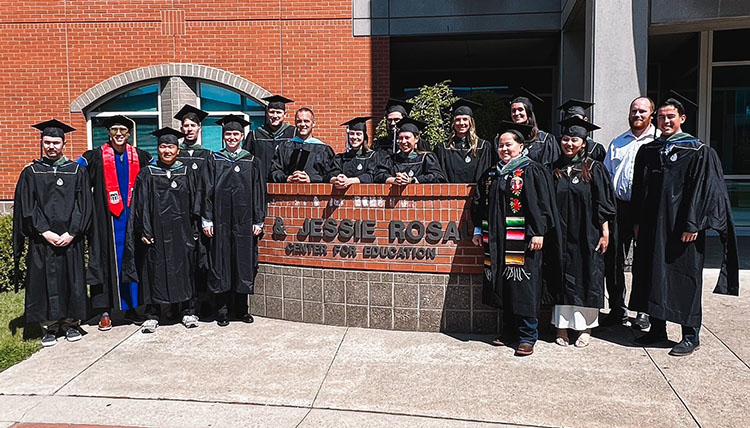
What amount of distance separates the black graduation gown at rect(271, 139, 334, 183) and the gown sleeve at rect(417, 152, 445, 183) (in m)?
1.07

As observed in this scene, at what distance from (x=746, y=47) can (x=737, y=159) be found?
1.92 meters

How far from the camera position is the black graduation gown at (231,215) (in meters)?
5.95

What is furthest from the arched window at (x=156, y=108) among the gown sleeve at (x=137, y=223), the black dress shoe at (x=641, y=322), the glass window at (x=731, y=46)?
the black dress shoe at (x=641, y=322)

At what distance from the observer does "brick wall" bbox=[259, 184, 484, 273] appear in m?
5.57

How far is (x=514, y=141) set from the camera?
5.03m

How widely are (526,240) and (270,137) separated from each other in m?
2.93

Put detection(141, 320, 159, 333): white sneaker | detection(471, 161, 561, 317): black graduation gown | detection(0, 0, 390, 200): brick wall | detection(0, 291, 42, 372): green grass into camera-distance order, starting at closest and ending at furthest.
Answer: detection(471, 161, 561, 317): black graduation gown, detection(0, 291, 42, 372): green grass, detection(141, 320, 159, 333): white sneaker, detection(0, 0, 390, 200): brick wall

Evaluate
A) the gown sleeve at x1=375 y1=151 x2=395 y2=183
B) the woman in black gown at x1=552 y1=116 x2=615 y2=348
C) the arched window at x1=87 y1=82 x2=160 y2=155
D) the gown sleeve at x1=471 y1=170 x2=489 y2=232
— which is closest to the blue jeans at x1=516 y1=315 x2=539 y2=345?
the woman in black gown at x1=552 y1=116 x2=615 y2=348

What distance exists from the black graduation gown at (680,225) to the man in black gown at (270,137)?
135 inches

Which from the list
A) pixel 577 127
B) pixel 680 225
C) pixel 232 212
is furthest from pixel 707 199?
pixel 232 212

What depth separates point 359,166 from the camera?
6176 mm

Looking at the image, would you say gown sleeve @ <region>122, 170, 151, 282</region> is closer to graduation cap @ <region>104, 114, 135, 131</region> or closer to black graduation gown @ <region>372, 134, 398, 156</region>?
graduation cap @ <region>104, 114, 135, 131</region>

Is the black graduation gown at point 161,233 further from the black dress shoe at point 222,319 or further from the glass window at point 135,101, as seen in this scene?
the glass window at point 135,101

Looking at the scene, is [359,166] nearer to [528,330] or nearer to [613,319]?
[528,330]
